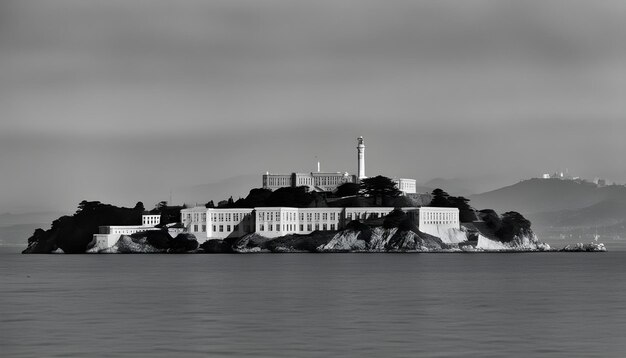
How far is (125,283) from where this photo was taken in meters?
100

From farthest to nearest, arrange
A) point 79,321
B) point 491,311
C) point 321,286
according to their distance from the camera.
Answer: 1. point 321,286
2. point 491,311
3. point 79,321

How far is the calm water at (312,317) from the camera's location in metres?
49.5

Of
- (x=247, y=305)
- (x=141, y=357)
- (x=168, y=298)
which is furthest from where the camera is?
(x=168, y=298)

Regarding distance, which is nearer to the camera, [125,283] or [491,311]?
[491,311]

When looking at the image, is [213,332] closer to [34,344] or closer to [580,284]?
[34,344]

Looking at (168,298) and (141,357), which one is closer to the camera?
(141,357)

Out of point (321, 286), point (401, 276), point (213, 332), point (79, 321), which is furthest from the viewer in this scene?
point (401, 276)

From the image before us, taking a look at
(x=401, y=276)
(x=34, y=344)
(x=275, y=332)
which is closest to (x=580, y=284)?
(x=401, y=276)

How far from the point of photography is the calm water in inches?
1949

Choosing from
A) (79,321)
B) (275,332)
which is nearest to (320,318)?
(275,332)

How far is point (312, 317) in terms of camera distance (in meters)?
64.1

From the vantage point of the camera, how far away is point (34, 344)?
166ft

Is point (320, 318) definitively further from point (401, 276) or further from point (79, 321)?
point (401, 276)

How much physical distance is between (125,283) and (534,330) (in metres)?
49.9
